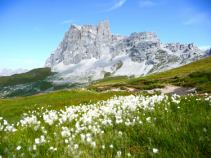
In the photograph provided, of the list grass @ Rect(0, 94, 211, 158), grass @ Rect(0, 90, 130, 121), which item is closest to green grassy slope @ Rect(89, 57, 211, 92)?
grass @ Rect(0, 90, 130, 121)

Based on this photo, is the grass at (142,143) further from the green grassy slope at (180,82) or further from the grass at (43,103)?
the green grassy slope at (180,82)

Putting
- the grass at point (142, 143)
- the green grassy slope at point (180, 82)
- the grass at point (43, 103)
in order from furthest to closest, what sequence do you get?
the green grassy slope at point (180, 82) < the grass at point (43, 103) < the grass at point (142, 143)

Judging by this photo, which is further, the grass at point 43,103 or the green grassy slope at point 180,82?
the green grassy slope at point 180,82

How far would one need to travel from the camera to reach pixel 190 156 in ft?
22.2

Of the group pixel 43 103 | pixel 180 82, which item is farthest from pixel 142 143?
pixel 180 82

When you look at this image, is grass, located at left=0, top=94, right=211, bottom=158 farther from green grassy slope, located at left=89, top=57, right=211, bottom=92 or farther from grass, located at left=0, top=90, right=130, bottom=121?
green grassy slope, located at left=89, top=57, right=211, bottom=92

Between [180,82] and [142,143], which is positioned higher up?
[142,143]

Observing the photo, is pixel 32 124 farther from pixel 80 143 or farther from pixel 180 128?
pixel 180 128

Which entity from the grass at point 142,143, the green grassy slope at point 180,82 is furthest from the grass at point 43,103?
the grass at point 142,143

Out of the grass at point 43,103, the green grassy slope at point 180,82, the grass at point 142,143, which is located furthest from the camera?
the green grassy slope at point 180,82

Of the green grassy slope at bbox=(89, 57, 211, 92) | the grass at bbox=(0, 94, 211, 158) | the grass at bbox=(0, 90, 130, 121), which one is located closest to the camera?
the grass at bbox=(0, 94, 211, 158)

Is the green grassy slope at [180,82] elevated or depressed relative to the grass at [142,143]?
depressed

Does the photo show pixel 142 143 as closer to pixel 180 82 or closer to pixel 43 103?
pixel 43 103

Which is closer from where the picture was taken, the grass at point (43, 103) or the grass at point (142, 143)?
the grass at point (142, 143)
